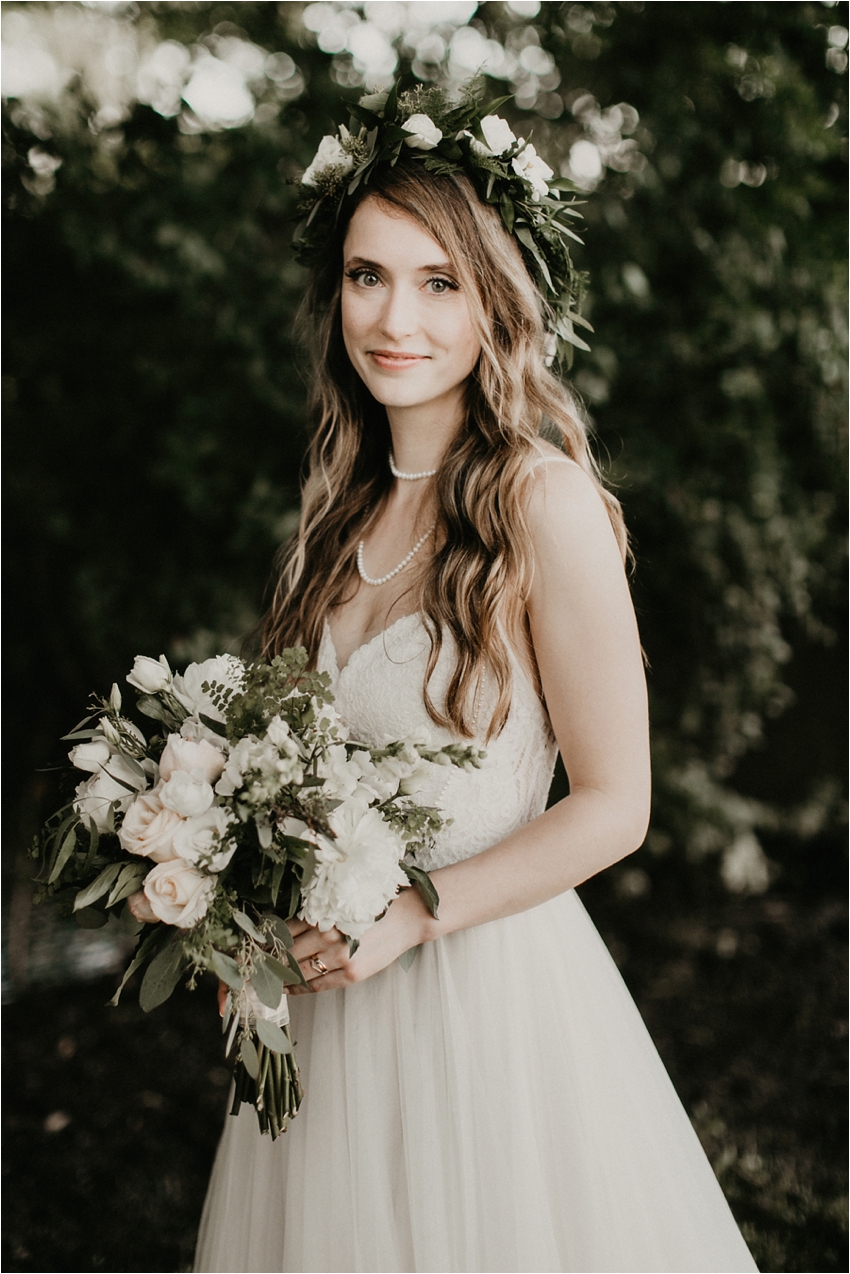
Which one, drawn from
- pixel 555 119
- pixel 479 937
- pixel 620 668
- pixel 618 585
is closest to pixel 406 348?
pixel 618 585

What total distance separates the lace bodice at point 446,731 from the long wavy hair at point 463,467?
Result: 0.12 feet

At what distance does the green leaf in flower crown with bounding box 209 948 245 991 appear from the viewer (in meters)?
1.38

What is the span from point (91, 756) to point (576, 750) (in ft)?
2.72

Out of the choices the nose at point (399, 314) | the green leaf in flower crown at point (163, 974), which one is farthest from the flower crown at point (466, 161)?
the green leaf in flower crown at point (163, 974)

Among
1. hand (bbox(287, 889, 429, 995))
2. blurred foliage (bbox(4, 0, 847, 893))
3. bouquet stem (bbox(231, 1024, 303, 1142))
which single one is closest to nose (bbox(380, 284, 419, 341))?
hand (bbox(287, 889, 429, 995))

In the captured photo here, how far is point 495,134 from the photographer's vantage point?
192cm

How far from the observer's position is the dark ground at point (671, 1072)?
300 centimetres

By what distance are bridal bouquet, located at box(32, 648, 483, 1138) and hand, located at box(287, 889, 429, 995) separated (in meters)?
0.05

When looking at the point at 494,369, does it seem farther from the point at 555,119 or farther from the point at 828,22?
the point at 828,22

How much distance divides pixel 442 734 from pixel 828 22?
2.87 m

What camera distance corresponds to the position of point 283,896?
151 centimetres

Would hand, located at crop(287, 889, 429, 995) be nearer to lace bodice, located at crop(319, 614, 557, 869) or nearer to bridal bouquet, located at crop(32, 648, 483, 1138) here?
bridal bouquet, located at crop(32, 648, 483, 1138)

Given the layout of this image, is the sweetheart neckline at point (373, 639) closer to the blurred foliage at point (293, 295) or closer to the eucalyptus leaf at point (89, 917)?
the eucalyptus leaf at point (89, 917)

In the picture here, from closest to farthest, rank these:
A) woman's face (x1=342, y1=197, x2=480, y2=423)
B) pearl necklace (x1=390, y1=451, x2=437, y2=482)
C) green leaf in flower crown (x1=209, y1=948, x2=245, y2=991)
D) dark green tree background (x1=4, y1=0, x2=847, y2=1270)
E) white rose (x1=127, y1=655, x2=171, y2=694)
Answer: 1. green leaf in flower crown (x1=209, y1=948, x2=245, y2=991)
2. white rose (x1=127, y1=655, x2=171, y2=694)
3. woman's face (x1=342, y1=197, x2=480, y2=423)
4. pearl necklace (x1=390, y1=451, x2=437, y2=482)
5. dark green tree background (x1=4, y1=0, x2=847, y2=1270)
